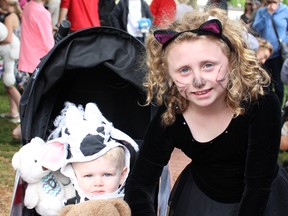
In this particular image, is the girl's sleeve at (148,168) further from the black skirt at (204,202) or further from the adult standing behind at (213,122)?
the black skirt at (204,202)

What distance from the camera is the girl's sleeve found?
7.83 ft

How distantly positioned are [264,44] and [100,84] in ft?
11.7

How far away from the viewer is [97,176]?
2.78 meters

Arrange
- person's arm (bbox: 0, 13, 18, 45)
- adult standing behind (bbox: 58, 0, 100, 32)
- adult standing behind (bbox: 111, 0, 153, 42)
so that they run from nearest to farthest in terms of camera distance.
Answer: person's arm (bbox: 0, 13, 18, 45) → adult standing behind (bbox: 58, 0, 100, 32) → adult standing behind (bbox: 111, 0, 153, 42)

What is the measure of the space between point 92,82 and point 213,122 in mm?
1124

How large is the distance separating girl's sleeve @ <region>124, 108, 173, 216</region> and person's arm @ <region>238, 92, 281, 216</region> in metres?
0.37

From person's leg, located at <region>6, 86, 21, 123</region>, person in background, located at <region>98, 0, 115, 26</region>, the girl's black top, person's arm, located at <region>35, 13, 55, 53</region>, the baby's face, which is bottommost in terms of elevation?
person's leg, located at <region>6, 86, 21, 123</region>

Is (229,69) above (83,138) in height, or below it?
above

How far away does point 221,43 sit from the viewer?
2.21 metres

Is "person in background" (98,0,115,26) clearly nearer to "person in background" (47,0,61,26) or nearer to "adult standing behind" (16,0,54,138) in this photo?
"person in background" (47,0,61,26)

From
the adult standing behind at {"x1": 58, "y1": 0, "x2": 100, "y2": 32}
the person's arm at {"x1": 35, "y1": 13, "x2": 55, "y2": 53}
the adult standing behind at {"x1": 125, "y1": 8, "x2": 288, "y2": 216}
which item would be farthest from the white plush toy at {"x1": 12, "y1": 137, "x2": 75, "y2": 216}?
the adult standing behind at {"x1": 58, "y1": 0, "x2": 100, "y2": 32}

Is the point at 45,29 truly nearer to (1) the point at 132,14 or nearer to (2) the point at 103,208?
(1) the point at 132,14

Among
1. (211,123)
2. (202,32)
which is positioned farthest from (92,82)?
(202,32)

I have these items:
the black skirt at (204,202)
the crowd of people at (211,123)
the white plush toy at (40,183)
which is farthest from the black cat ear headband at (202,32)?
the white plush toy at (40,183)
